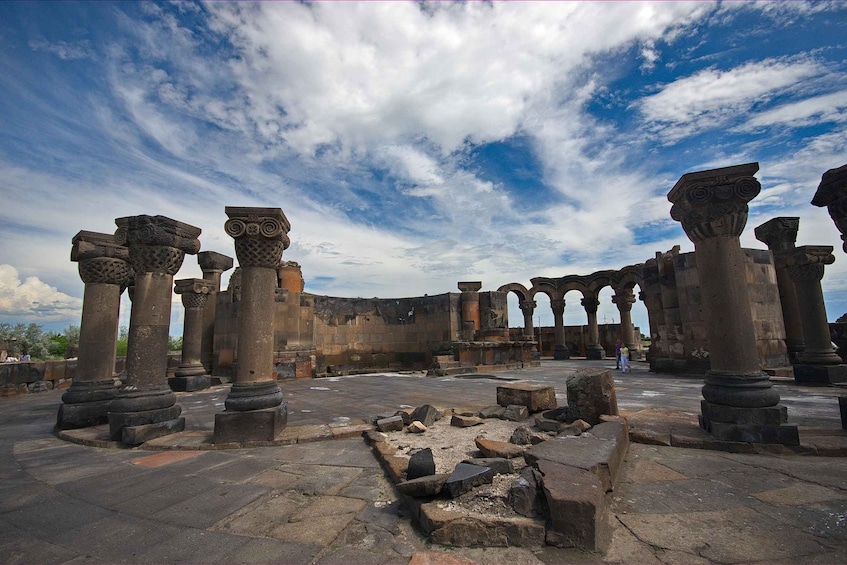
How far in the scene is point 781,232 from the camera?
33.5 feet

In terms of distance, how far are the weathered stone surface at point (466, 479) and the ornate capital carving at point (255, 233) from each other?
13.4 feet

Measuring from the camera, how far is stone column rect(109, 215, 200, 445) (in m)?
5.33

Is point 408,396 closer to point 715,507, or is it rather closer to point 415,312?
point 715,507

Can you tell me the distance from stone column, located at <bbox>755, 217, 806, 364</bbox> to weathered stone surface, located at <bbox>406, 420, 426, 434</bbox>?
33.8 feet

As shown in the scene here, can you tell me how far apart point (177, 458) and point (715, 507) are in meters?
5.19

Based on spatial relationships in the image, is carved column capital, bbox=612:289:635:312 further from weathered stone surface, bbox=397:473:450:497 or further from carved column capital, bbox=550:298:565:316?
weathered stone surface, bbox=397:473:450:497

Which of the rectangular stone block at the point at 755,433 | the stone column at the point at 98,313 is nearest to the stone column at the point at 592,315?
the rectangular stone block at the point at 755,433

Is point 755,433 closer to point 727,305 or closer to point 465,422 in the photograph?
point 727,305

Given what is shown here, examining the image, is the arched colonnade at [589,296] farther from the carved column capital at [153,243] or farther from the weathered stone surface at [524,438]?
the carved column capital at [153,243]

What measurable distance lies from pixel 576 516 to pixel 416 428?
298cm

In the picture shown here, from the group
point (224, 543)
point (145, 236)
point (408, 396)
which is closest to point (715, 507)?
point (224, 543)

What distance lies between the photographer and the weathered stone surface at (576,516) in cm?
224

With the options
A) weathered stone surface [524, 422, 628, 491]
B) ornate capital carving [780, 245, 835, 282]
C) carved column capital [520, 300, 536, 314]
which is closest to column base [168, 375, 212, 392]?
weathered stone surface [524, 422, 628, 491]

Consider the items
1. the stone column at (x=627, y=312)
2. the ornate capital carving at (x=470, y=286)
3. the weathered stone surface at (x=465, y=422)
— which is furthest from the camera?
the stone column at (x=627, y=312)
